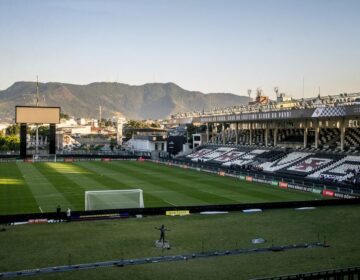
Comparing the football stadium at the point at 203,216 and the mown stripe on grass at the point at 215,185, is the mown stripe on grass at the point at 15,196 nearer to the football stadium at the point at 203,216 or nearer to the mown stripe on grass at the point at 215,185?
the football stadium at the point at 203,216

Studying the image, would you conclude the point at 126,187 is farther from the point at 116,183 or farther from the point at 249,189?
the point at 249,189

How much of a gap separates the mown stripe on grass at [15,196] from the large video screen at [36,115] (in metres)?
23.9

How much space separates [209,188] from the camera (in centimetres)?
4756

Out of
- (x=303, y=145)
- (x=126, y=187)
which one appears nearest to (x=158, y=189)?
(x=126, y=187)

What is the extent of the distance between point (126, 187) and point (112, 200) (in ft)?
34.0

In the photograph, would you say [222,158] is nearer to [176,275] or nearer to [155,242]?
[155,242]

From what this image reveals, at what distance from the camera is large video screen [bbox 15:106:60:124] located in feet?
259

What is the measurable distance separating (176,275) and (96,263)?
3829 mm

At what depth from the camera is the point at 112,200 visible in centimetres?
3694

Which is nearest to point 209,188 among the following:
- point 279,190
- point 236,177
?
point 279,190

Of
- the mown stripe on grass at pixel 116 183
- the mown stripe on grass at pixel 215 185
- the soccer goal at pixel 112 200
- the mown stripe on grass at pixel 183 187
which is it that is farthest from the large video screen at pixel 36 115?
the soccer goal at pixel 112 200

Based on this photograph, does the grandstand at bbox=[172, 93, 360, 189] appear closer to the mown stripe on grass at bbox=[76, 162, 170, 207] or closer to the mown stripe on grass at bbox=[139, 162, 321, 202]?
the mown stripe on grass at bbox=[139, 162, 321, 202]

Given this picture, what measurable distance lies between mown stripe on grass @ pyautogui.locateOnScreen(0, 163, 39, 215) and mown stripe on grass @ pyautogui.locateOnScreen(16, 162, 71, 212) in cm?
49

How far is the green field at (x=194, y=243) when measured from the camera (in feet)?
64.8
